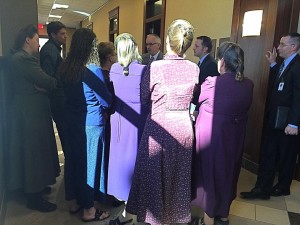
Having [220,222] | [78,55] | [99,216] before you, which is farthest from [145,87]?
[220,222]

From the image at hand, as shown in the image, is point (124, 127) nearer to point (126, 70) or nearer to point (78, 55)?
point (126, 70)

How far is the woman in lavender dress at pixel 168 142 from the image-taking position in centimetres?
161

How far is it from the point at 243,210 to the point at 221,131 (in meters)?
0.94

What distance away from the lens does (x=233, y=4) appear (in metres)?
3.38

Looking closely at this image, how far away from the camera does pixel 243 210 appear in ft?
7.53

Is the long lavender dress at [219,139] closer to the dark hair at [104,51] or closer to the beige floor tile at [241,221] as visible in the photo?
the beige floor tile at [241,221]

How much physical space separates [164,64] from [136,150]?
658mm

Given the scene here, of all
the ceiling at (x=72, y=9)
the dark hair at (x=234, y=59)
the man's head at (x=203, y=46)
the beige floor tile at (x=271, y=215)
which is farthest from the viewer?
the ceiling at (x=72, y=9)

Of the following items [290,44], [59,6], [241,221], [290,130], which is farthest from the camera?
[59,6]

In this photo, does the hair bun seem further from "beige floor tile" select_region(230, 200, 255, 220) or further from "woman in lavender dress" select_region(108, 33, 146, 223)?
"beige floor tile" select_region(230, 200, 255, 220)

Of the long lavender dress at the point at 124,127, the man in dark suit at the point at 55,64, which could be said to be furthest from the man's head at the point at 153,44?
the long lavender dress at the point at 124,127

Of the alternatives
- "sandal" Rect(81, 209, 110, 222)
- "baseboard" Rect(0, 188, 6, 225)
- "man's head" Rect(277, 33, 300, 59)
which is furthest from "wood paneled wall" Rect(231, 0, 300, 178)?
"baseboard" Rect(0, 188, 6, 225)

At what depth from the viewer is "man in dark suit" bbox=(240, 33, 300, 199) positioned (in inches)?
89.0

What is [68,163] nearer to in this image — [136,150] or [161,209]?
[136,150]
